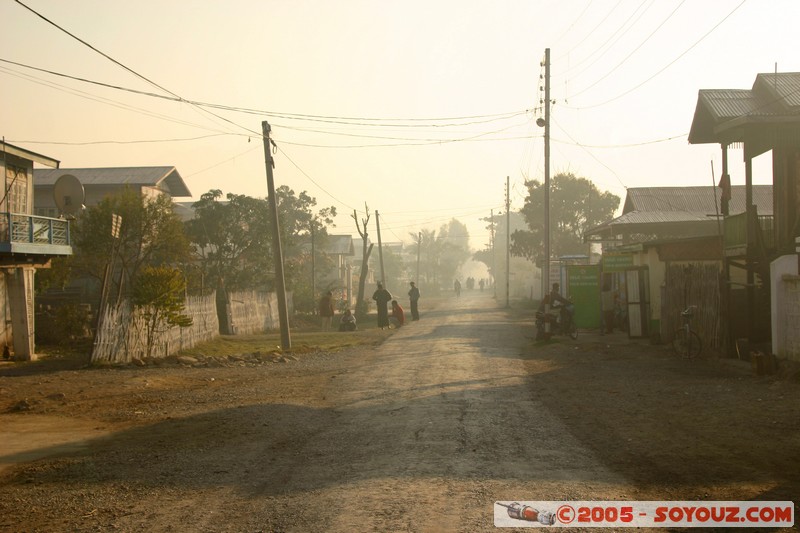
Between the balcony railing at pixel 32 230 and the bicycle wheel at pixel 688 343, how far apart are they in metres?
17.2

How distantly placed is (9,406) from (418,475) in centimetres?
882

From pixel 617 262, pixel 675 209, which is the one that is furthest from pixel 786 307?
pixel 675 209

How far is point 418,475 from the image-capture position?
24.2 ft

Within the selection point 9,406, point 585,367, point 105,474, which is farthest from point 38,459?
point 585,367

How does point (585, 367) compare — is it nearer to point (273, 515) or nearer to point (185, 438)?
point (185, 438)

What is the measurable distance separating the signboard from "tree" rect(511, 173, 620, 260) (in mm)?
37852

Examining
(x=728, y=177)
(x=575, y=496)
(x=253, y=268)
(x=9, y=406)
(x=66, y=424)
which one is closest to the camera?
(x=575, y=496)

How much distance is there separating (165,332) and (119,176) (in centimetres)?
2301

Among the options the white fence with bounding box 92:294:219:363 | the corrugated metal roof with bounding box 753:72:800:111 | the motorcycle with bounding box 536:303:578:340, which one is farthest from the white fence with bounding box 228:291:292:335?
the corrugated metal roof with bounding box 753:72:800:111

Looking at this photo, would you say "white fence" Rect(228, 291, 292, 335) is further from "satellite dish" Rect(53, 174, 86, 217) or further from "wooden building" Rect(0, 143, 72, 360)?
"satellite dish" Rect(53, 174, 86, 217)

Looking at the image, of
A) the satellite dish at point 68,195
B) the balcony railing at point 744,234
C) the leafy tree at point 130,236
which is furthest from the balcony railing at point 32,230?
the balcony railing at point 744,234

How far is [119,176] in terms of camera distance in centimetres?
4216

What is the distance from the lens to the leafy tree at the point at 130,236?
30.3 metres

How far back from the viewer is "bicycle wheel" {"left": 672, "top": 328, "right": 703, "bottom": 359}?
1809 centimetres
